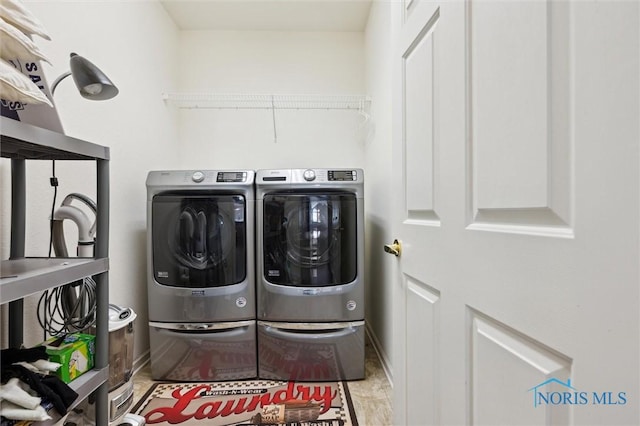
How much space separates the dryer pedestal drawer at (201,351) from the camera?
181 cm

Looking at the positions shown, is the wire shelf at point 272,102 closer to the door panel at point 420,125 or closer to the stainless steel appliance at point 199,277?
the stainless steel appliance at point 199,277

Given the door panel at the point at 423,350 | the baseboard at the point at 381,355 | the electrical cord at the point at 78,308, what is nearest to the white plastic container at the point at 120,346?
the electrical cord at the point at 78,308

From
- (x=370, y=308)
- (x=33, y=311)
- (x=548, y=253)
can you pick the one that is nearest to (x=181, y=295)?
(x=33, y=311)

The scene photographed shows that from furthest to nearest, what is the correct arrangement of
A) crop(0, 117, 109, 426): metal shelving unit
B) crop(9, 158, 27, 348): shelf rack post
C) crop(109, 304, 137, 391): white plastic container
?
crop(109, 304, 137, 391): white plastic container, crop(9, 158, 27, 348): shelf rack post, crop(0, 117, 109, 426): metal shelving unit

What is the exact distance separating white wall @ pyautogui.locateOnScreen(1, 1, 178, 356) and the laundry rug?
1.58ft

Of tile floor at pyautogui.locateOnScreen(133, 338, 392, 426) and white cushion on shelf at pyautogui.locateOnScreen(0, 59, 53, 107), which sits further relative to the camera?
tile floor at pyautogui.locateOnScreen(133, 338, 392, 426)

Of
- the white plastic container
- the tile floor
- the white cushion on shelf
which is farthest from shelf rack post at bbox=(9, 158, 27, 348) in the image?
the tile floor

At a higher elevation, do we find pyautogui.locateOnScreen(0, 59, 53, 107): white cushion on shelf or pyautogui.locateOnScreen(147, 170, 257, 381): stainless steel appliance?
pyautogui.locateOnScreen(0, 59, 53, 107): white cushion on shelf

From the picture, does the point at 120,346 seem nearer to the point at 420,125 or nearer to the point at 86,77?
the point at 86,77

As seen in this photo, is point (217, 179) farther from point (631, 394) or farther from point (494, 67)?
point (631, 394)

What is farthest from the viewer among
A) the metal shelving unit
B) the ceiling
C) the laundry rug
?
the ceiling

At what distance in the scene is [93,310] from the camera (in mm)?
1093

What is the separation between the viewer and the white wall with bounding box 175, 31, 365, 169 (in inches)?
101

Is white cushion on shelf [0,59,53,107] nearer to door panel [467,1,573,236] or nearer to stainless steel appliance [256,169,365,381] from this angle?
door panel [467,1,573,236]
